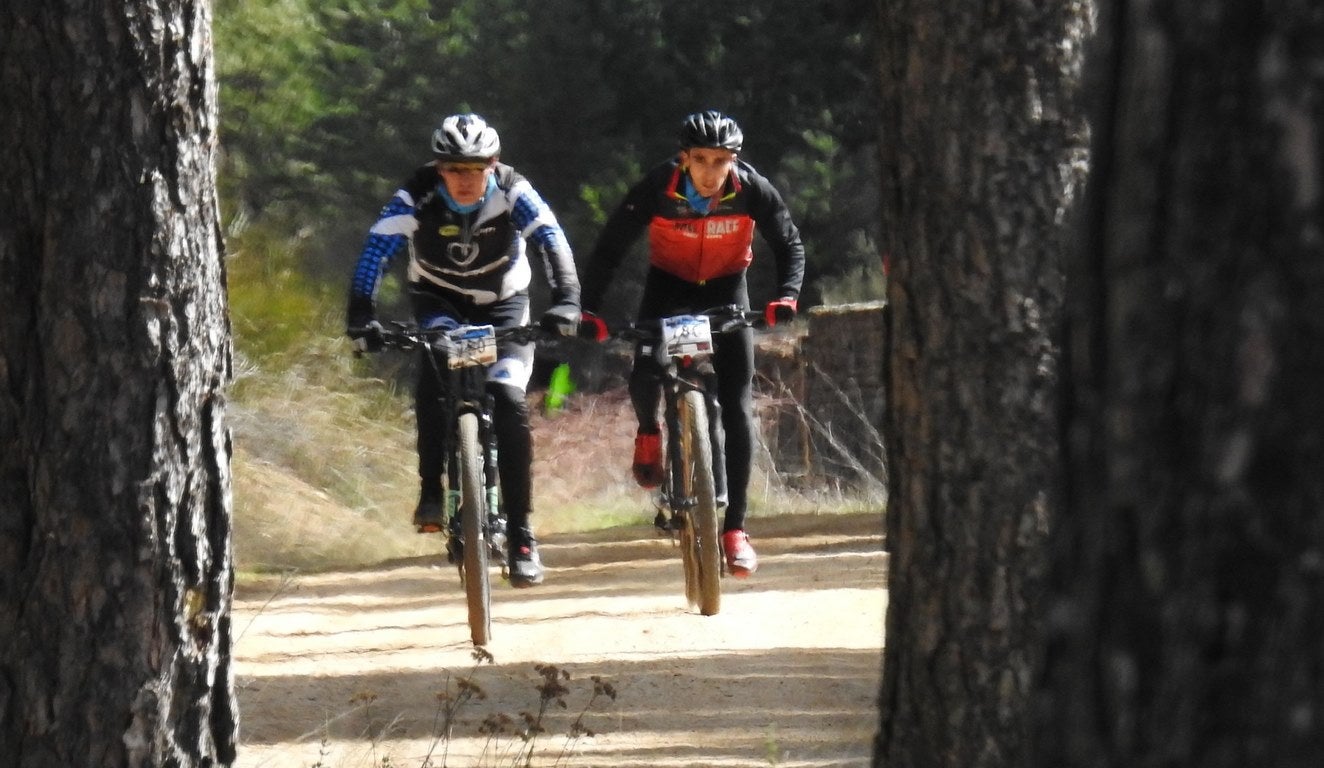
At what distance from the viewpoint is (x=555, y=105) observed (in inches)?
1012

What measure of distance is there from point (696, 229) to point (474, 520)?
167 centimetres

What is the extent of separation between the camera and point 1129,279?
1.73 meters

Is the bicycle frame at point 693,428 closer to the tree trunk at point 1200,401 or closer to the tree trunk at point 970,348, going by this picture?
the tree trunk at point 970,348

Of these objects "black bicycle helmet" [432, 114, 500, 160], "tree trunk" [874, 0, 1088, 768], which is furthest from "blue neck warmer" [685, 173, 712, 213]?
"tree trunk" [874, 0, 1088, 768]

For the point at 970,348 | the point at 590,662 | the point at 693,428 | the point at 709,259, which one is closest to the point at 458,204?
the point at 709,259

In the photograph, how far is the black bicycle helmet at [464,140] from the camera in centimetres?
815

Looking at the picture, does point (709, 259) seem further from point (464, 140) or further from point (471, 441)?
point (471, 441)

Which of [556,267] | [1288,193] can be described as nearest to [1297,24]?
[1288,193]

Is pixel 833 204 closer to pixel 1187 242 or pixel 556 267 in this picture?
pixel 556 267

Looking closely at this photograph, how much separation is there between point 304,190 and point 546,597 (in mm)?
18057

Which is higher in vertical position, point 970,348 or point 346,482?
point 970,348

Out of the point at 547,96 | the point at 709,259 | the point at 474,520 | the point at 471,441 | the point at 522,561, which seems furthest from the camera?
the point at 547,96

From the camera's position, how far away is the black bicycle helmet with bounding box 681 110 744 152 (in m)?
8.47

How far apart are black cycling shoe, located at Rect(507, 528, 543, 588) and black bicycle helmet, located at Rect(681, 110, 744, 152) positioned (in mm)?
1730
